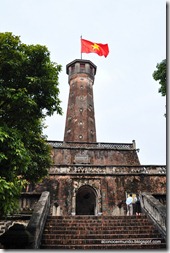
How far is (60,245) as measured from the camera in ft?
22.1

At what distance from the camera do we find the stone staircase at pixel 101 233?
22.6ft

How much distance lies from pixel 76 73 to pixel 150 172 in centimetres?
1927

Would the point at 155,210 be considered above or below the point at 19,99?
below

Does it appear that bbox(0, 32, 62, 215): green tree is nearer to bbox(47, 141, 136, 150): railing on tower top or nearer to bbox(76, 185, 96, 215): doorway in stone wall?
bbox(76, 185, 96, 215): doorway in stone wall

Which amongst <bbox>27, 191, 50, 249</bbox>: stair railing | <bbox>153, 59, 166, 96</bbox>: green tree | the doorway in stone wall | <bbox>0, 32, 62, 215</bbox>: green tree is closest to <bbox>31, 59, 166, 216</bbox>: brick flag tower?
the doorway in stone wall

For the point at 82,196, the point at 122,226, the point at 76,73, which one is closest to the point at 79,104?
the point at 76,73

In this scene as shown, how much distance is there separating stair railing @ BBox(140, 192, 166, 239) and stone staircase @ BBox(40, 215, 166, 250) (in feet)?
0.77

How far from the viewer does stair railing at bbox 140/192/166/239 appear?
25.3 feet

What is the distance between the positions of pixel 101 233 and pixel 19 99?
5265mm

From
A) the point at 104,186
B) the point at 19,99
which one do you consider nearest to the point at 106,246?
the point at 19,99

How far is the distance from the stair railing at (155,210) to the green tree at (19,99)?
4908mm

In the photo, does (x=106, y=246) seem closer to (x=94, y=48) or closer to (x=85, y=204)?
(x=85, y=204)

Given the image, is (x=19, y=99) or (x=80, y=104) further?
(x=80, y=104)

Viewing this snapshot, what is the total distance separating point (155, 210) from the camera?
8.64 metres
